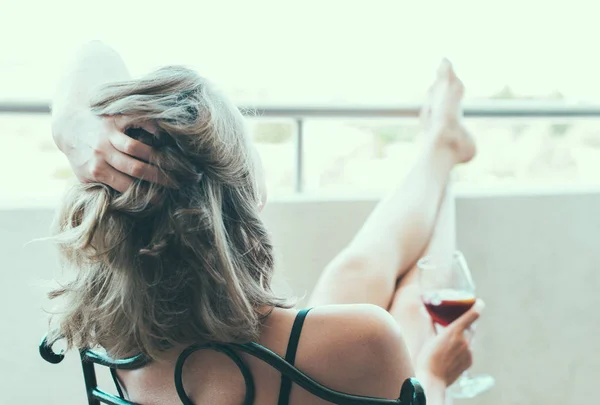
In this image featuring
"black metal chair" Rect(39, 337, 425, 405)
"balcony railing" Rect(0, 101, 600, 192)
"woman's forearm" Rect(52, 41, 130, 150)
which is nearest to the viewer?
"black metal chair" Rect(39, 337, 425, 405)

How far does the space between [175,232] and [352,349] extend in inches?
10.7

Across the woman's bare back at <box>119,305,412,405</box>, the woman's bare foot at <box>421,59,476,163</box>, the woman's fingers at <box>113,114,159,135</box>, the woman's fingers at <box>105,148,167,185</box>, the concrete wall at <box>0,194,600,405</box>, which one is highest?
the woman's fingers at <box>113,114,159,135</box>

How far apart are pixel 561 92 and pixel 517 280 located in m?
0.85

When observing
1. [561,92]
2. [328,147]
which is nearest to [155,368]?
[328,147]

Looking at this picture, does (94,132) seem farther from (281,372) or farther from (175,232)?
(281,372)

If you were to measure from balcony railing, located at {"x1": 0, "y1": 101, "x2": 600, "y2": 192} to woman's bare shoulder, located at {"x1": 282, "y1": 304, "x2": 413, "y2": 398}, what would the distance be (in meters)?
0.81

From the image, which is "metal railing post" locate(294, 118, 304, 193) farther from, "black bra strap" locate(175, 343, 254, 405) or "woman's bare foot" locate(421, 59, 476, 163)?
"black bra strap" locate(175, 343, 254, 405)

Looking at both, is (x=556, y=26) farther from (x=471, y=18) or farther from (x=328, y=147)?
(x=328, y=147)

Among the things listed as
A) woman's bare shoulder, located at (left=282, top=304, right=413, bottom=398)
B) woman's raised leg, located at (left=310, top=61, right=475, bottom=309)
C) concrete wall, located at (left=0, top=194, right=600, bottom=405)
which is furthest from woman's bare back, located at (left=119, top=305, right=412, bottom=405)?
concrete wall, located at (left=0, top=194, right=600, bottom=405)

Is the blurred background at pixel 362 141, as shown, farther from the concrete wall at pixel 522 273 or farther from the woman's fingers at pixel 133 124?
the woman's fingers at pixel 133 124

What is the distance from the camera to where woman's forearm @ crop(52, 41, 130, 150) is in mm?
987

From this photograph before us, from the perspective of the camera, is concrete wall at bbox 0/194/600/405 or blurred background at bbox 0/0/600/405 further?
concrete wall at bbox 0/194/600/405

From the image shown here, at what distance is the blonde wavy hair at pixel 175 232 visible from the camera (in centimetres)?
78

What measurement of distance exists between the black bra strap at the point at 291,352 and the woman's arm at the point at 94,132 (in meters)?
0.25
